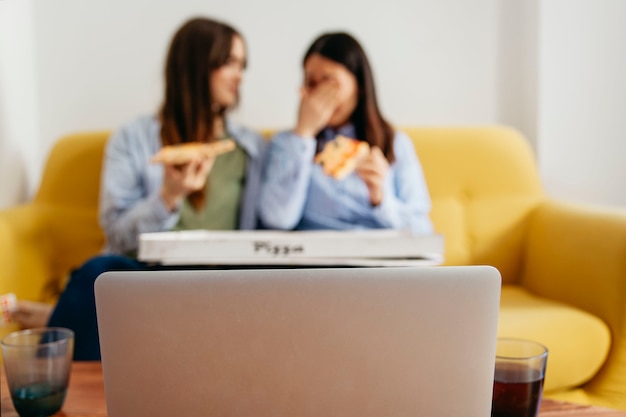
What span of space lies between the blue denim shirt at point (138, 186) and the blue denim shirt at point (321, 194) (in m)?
0.06

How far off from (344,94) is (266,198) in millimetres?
343

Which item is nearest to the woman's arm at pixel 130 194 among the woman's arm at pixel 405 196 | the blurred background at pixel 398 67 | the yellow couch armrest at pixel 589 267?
the blurred background at pixel 398 67

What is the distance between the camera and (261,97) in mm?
2162

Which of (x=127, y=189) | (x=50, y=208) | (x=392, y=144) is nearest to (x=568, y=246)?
(x=392, y=144)

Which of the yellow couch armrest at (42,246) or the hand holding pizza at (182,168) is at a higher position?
the hand holding pizza at (182,168)

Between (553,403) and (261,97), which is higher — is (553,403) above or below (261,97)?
below

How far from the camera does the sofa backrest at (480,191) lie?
187cm

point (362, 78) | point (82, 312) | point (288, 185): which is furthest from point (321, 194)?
point (82, 312)

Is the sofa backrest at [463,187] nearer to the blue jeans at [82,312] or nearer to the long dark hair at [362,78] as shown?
the long dark hair at [362,78]

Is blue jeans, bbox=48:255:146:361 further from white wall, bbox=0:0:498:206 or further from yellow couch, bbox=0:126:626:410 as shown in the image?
white wall, bbox=0:0:498:206

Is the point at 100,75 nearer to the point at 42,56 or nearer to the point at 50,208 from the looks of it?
the point at 42,56

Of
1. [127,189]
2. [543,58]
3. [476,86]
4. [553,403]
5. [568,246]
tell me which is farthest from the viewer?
[476,86]

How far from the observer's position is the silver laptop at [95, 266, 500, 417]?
495 mm

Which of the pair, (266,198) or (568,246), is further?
Answer: (266,198)
